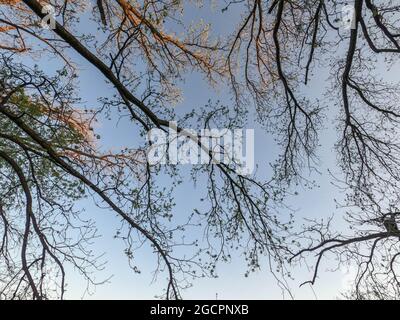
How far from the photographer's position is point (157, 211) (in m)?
5.17

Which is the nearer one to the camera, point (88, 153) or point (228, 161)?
point (228, 161)

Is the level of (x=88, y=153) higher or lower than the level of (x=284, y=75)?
lower

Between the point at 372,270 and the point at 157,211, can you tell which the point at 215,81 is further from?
the point at 372,270

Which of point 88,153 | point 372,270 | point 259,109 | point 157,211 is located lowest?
point 372,270

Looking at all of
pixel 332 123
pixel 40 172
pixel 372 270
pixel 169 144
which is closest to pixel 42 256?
pixel 40 172

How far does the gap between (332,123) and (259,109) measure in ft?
4.86

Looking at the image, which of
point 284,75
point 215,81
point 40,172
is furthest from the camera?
point 215,81

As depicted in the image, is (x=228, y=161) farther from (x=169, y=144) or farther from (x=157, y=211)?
(x=157, y=211)

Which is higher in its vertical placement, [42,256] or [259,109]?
[259,109]

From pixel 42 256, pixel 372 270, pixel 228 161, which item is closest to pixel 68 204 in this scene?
pixel 42 256

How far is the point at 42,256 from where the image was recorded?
4766mm
